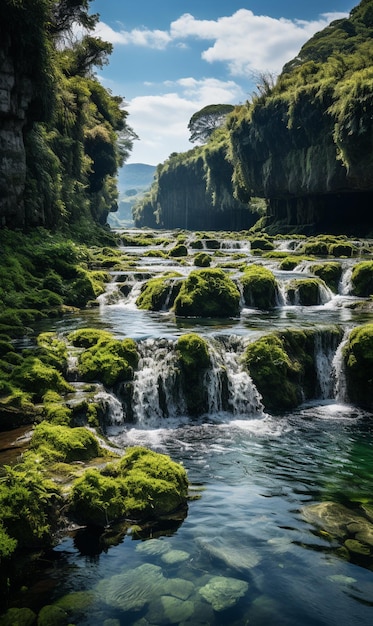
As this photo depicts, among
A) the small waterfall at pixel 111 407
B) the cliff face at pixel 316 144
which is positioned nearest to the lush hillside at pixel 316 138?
the cliff face at pixel 316 144

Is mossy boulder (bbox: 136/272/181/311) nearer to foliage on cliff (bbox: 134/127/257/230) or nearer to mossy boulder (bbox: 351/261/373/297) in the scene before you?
mossy boulder (bbox: 351/261/373/297)

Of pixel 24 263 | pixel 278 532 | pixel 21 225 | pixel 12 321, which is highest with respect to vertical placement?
pixel 21 225

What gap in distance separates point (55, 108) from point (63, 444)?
74.4 feet

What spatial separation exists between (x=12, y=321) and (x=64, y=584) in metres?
11.8

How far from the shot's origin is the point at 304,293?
21094mm

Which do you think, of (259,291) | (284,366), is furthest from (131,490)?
(259,291)

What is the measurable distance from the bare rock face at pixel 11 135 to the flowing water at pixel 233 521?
41.3ft

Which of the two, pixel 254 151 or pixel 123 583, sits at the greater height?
pixel 254 151

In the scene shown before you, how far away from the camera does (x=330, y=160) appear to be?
42.4m

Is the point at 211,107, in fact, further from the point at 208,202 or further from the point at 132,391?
the point at 132,391

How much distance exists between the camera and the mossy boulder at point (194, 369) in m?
12.4

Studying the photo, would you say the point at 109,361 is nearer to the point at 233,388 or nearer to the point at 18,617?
the point at 233,388

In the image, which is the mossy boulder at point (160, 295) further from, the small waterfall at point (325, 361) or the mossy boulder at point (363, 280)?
the mossy boulder at point (363, 280)

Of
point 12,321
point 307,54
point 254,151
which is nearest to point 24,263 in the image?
point 12,321
